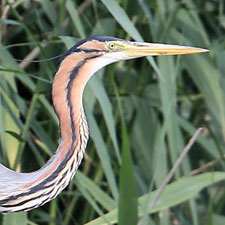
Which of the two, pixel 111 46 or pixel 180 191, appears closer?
pixel 111 46

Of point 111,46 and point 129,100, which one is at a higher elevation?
point 111,46

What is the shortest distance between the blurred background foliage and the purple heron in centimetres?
24

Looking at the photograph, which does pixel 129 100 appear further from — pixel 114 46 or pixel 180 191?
pixel 114 46

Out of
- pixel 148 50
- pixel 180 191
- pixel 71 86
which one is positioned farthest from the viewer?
pixel 180 191

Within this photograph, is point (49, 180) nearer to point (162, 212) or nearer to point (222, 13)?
point (162, 212)

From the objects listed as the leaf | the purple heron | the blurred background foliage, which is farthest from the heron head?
the leaf

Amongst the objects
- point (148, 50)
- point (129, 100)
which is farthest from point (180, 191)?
point (129, 100)

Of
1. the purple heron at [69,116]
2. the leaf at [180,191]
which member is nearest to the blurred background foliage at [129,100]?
the leaf at [180,191]

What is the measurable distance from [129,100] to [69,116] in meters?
0.88

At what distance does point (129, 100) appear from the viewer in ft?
8.33

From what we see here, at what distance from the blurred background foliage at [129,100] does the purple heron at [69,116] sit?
9.3 inches

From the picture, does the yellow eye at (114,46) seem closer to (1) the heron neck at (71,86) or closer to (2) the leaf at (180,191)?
(1) the heron neck at (71,86)

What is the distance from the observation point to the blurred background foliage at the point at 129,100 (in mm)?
2066

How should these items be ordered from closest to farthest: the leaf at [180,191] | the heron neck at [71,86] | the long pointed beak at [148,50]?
1. the heron neck at [71,86]
2. the long pointed beak at [148,50]
3. the leaf at [180,191]
